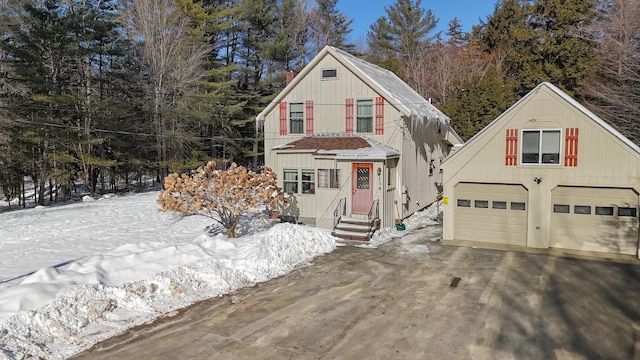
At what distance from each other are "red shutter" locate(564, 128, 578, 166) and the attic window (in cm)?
935

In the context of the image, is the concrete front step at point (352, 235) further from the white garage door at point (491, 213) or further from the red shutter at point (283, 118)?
the red shutter at point (283, 118)

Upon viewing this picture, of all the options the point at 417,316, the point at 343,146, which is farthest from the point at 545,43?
the point at 417,316

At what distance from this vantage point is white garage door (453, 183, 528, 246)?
1423 centimetres

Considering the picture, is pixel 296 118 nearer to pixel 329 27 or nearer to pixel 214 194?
pixel 214 194

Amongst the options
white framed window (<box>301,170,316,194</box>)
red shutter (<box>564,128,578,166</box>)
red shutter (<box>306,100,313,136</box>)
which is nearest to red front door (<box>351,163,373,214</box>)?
white framed window (<box>301,170,316,194</box>)

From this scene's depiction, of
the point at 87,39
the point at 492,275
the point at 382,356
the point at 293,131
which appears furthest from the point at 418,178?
the point at 87,39

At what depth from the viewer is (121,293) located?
29.7ft

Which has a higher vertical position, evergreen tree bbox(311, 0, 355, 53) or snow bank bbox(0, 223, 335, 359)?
evergreen tree bbox(311, 0, 355, 53)

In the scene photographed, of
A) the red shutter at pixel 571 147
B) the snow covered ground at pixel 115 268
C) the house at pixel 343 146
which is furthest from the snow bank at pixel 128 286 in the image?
the red shutter at pixel 571 147

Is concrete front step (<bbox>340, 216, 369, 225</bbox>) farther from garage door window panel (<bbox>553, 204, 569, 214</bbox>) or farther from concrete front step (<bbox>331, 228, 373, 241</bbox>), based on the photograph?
garage door window panel (<bbox>553, 204, 569, 214</bbox>)

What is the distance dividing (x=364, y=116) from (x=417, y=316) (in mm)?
11114

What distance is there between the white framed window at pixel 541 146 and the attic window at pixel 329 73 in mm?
8172

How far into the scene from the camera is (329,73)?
18.5m

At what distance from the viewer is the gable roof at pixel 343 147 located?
1614cm
